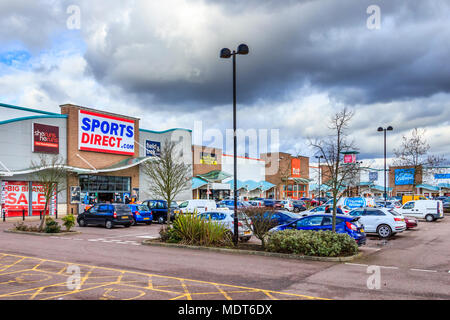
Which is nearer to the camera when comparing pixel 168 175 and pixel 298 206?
pixel 168 175

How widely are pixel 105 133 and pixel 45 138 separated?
6278mm

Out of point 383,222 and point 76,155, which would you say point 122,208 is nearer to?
point 76,155

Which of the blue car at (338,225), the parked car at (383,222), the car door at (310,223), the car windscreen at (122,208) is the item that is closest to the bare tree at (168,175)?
the car windscreen at (122,208)

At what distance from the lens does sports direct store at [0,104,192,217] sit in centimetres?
3073

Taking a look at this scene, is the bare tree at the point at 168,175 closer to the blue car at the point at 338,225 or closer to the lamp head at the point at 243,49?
the blue car at the point at 338,225

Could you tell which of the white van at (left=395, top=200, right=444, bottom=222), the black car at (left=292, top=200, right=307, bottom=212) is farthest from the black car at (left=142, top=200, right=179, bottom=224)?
the black car at (left=292, top=200, right=307, bottom=212)

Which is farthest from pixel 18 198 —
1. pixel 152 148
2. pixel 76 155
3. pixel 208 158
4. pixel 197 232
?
pixel 208 158

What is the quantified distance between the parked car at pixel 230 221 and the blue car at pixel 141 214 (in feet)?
34.8

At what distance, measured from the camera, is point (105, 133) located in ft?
125

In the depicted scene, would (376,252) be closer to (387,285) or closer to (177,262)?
(387,285)

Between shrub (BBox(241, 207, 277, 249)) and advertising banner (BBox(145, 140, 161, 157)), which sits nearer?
shrub (BBox(241, 207, 277, 249))

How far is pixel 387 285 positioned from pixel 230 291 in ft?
11.2

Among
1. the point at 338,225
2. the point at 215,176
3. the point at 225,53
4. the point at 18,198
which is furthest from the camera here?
the point at 215,176

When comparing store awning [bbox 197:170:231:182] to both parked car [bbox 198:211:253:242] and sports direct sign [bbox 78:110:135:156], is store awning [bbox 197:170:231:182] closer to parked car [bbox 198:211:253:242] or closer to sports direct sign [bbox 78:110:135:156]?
sports direct sign [bbox 78:110:135:156]
